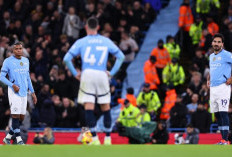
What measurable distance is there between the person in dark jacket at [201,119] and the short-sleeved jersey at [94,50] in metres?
6.97

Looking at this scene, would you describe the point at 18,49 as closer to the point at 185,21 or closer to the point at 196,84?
the point at 196,84

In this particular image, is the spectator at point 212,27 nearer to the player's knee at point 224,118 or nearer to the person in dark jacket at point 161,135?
the person in dark jacket at point 161,135

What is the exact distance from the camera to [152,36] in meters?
28.9

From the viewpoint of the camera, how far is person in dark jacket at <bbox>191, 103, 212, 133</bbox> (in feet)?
72.7

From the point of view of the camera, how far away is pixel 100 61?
15711mm

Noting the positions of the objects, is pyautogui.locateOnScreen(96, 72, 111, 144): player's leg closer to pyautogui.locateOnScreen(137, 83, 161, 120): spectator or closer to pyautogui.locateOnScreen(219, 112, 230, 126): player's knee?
pyautogui.locateOnScreen(219, 112, 230, 126): player's knee

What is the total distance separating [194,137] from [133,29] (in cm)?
718

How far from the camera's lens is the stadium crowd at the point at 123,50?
23.3 meters

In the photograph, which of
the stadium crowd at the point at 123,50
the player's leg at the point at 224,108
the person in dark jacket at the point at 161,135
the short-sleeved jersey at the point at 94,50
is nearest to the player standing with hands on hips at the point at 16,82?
the short-sleeved jersey at the point at 94,50

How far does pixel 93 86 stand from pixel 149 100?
307 inches
